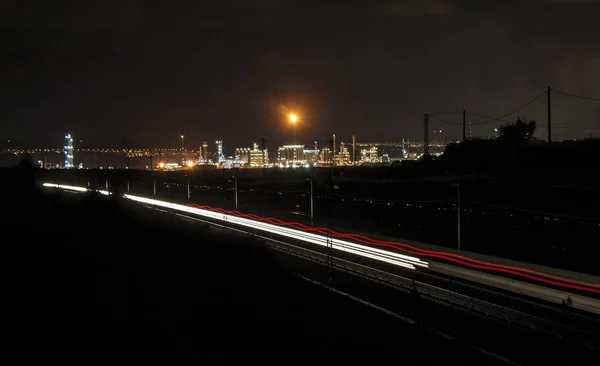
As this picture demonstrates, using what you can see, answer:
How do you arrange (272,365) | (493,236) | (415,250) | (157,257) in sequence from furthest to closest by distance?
(493,236)
(415,250)
(157,257)
(272,365)

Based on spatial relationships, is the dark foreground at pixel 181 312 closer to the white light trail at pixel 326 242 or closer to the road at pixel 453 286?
the road at pixel 453 286

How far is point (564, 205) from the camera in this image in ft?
72.3

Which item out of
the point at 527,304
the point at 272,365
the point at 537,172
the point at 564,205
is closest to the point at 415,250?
the point at 527,304

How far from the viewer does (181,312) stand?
7.77m

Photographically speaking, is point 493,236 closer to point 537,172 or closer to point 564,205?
point 564,205

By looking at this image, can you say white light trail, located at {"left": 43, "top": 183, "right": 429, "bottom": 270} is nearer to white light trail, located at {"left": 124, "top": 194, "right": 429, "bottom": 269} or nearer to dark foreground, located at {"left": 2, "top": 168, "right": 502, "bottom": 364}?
white light trail, located at {"left": 124, "top": 194, "right": 429, "bottom": 269}

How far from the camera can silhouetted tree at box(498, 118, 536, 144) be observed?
5072 centimetres

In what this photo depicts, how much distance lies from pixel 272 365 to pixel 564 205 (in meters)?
19.9

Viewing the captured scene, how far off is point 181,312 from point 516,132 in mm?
51690

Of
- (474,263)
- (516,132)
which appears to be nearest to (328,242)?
(474,263)

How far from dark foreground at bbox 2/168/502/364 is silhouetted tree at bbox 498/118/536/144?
44968 millimetres

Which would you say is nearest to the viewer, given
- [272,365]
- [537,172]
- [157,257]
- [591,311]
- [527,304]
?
[272,365]

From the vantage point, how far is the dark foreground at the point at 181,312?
6551 mm

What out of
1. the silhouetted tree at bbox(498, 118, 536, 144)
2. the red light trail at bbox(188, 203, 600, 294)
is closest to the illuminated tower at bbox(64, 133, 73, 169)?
the silhouetted tree at bbox(498, 118, 536, 144)
